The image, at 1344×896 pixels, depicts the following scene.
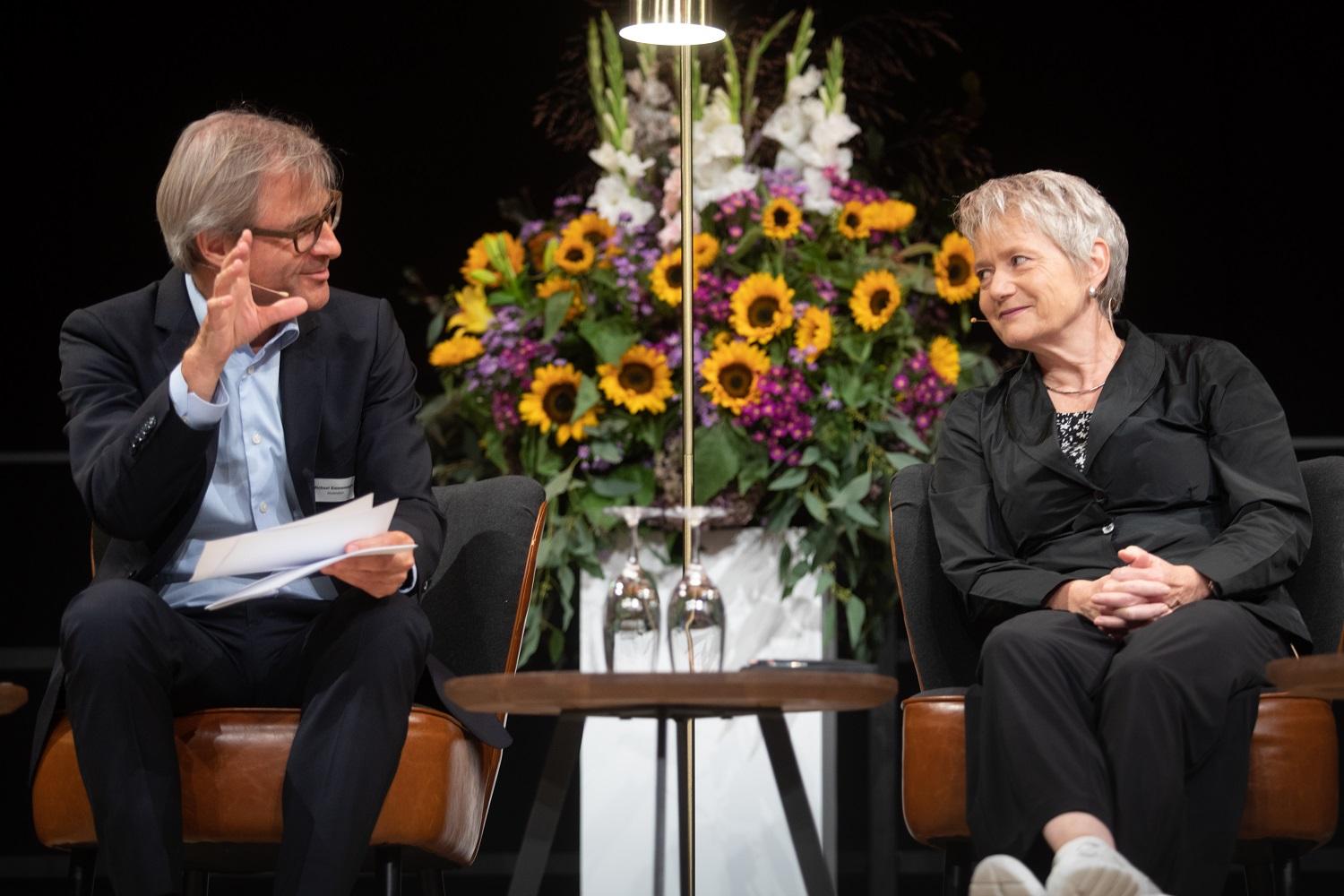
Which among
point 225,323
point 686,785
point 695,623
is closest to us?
point 695,623

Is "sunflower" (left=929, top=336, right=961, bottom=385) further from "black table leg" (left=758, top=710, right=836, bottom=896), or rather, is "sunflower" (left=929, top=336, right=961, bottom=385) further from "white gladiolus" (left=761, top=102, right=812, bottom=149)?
"black table leg" (left=758, top=710, right=836, bottom=896)

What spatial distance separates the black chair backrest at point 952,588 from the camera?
2439 mm

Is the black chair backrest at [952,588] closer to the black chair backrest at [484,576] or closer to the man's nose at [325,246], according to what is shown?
the black chair backrest at [484,576]

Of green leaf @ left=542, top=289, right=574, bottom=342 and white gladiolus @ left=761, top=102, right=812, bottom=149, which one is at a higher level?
white gladiolus @ left=761, top=102, right=812, bottom=149

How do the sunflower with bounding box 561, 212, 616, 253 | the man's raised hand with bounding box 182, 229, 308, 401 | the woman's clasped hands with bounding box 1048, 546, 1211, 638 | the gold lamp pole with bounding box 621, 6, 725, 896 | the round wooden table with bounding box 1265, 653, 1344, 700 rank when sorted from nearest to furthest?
the round wooden table with bounding box 1265, 653, 1344, 700
the man's raised hand with bounding box 182, 229, 308, 401
the woman's clasped hands with bounding box 1048, 546, 1211, 638
the gold lamp pole with bounding box 621, 6, 725, 896
the sunflower with bounding box 561, 212, 616, 253

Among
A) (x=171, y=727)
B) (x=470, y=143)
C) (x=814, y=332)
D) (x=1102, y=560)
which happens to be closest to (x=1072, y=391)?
(x=1102, y=560)

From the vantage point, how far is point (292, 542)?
2.01m

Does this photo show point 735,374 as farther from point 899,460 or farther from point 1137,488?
point 1137,488

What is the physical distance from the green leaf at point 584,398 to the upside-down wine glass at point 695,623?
0.94m

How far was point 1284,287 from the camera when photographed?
3783 millimetres

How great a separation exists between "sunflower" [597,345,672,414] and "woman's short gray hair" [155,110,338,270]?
2.47ft

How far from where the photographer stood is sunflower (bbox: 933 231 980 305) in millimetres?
3100

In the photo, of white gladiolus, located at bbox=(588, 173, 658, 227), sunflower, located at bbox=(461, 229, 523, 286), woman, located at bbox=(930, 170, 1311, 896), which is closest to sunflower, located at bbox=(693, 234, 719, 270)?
white gladiolus, located at bbox=(588, 173, 658, 227)

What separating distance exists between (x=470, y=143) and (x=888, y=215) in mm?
1255
